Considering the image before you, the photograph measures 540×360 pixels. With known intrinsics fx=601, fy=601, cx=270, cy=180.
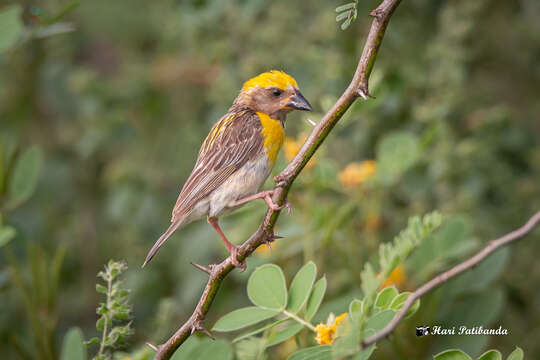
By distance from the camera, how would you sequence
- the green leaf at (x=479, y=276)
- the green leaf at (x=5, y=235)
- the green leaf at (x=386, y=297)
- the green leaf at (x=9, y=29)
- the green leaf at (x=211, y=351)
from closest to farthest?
the green leaf at (x=386, y=297) → the green leaf at (x=211, y=351) → the green leaf at (x=5, y=235) → the green leaf at (x=9, y=29) → the green leaf at (x=479, y=276)

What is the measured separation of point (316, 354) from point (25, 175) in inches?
74.5

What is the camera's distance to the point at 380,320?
178cm

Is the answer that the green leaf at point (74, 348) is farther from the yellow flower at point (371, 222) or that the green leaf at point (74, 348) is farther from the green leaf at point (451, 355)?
the yellow flower at point (371, 222)

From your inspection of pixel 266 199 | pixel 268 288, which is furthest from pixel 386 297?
pixel 266 199

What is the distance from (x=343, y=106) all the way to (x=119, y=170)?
360cm

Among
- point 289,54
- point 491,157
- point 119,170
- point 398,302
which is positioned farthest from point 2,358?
point 491,157

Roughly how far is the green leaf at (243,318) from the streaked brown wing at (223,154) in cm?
85

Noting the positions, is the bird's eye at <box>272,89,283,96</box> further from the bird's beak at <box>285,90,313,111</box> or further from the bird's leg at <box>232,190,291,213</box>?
the bird's leg at <box>232,190,291,213</box>

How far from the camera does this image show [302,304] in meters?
2.01

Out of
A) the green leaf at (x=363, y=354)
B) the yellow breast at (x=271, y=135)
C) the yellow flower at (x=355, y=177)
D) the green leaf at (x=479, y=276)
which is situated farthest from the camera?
the yellow flower at (x=355, y=177)

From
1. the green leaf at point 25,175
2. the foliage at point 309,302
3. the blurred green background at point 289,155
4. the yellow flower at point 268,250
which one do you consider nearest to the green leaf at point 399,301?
the foliage at point 309,302

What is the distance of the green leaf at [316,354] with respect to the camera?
1.80m

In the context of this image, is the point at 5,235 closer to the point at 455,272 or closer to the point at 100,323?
the point at 100,323

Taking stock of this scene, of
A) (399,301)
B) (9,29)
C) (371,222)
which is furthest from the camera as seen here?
(371,222)
